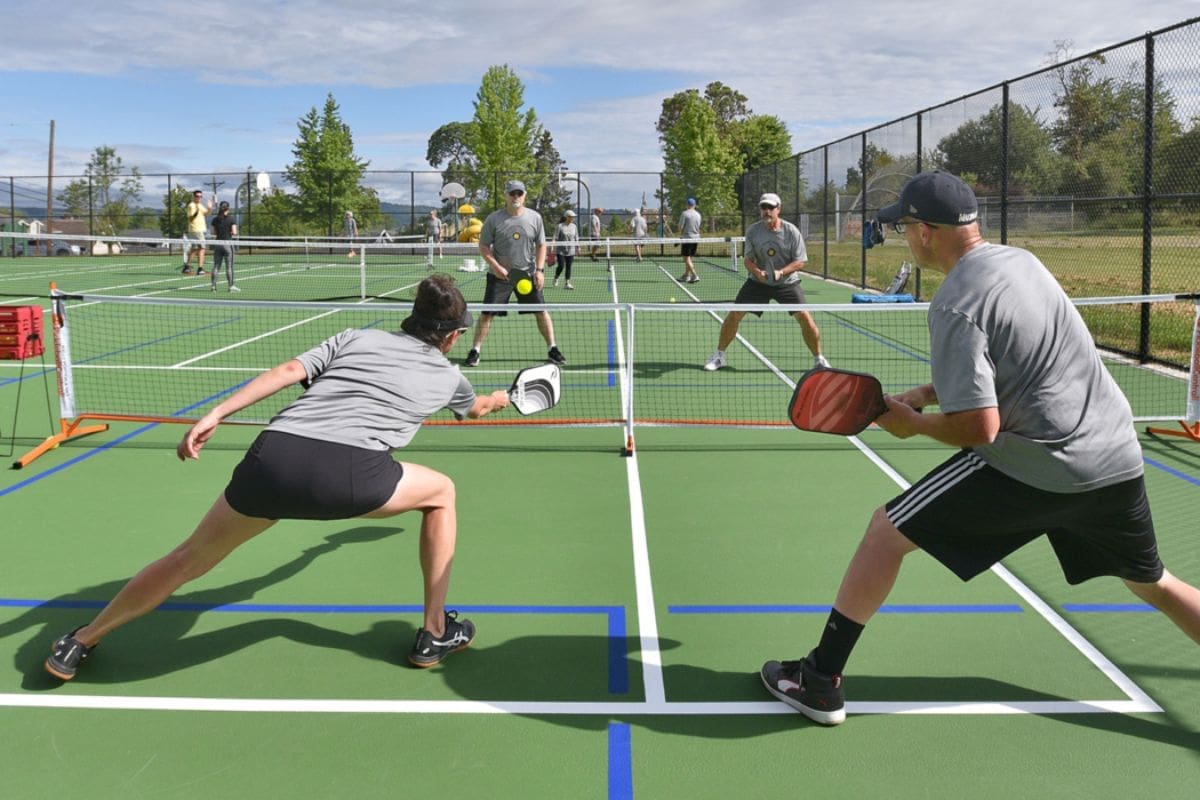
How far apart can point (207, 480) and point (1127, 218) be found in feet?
43.1

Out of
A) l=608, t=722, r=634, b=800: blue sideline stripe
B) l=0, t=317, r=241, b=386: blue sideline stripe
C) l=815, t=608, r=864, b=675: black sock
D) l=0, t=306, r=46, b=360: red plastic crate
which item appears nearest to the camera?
l=608, t=722, r=634, b=800: blue sideline stripe

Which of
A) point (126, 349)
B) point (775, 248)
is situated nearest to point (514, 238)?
point (775, 248)

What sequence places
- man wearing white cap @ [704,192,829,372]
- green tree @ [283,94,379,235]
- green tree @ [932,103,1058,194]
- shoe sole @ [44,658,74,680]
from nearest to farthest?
shoe sole @ [44,658,74,680]
man wearing white cap @ [704,192,829,372]
green tree @ [932,103,1058,194]
green tree @ [283,94,379,235]

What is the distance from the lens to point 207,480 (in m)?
7.48

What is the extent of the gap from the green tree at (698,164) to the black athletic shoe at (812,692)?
4081 centimetres

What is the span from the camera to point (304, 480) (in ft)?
12.5

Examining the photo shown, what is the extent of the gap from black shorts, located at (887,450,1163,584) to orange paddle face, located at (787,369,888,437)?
1.00 ft

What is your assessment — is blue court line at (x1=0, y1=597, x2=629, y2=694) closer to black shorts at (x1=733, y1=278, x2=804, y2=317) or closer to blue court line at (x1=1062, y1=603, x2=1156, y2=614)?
blue court line at (x1=1062, y1=603, x2=1156, y2=614)

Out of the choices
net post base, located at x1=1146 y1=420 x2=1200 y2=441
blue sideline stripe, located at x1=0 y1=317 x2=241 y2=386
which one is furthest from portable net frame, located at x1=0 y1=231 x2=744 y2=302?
net post base, located at x1=1146 y1=420 x2=1200 y2=441

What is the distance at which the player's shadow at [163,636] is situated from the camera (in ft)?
14.4

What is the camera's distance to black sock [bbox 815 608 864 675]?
12.5ft

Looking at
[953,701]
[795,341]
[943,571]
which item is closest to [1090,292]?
[795,341]

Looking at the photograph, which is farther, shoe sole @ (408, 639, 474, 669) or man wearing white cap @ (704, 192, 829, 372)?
man wearing white cap @ (704, 192, 829, 372)

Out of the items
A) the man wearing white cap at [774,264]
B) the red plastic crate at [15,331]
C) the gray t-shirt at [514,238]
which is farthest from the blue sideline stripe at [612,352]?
the red plastic crate at [15,331]
